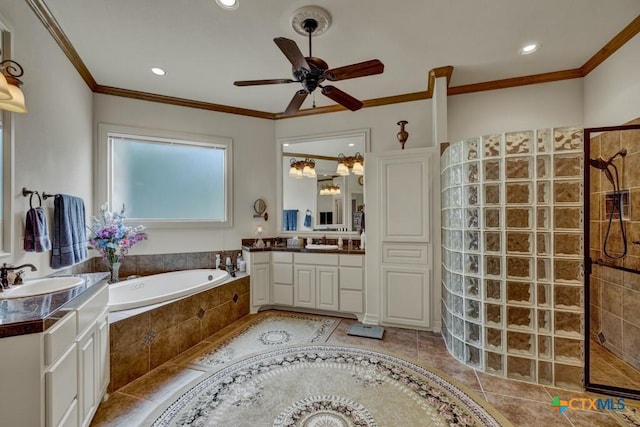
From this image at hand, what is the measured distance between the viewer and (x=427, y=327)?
3064mm

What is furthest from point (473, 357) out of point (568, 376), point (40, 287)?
point (40, 287)

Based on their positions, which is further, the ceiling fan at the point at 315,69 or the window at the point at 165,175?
the window at the point at 165,175

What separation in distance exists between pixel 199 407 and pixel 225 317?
1.34 metres

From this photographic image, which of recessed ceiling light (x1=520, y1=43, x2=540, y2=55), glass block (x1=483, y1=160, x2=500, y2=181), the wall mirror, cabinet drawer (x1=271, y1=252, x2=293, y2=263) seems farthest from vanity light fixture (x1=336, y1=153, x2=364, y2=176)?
recessed ceiling light (x1=520, y1=43, x2=540, y2=55)

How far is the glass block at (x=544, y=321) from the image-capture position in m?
2.11

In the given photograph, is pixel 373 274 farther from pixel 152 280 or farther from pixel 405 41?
pixel 152 280

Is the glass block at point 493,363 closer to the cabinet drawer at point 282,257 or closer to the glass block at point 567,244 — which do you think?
the glass block at point 567,244

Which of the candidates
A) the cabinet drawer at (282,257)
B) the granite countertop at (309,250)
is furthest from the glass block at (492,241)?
the cabinet drawer at (282,257)

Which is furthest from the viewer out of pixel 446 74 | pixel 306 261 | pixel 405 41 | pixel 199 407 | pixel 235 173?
pixel 235 173

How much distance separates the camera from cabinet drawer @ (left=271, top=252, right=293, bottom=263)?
3652mm

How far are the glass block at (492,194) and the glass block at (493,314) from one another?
0.84 m

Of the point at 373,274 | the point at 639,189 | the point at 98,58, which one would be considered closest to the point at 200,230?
the point at 98,58

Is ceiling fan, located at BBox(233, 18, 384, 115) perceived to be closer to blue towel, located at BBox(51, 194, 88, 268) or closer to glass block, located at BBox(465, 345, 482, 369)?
blue towel, located at BBox(51, 194, 88, 268)

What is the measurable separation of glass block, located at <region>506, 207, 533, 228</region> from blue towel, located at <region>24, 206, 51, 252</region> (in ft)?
11.4
